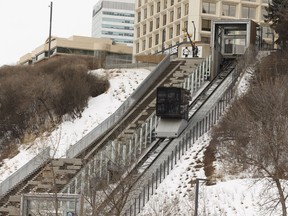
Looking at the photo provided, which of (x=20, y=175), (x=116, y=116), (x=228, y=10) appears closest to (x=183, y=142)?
(x=20, y=175)

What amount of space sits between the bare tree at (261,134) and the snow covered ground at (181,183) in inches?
39.1

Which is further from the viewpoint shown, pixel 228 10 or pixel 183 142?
pixel 228 10

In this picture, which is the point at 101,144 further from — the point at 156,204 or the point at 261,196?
the point at 261,196

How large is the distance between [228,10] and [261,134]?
6746cm

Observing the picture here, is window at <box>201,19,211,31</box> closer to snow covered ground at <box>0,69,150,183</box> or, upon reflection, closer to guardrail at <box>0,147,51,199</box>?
snow covered ground at <box>0,69,150,183</box>

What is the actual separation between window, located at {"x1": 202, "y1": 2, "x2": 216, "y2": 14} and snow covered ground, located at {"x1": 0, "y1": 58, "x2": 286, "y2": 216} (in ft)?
141

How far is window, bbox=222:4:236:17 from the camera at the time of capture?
309 feet

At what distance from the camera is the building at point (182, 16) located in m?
92.6

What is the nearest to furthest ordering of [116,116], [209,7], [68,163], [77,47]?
[68,163]
[116,116]
[209,7]
[77,47]

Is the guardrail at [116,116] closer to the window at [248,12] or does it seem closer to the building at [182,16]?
the building at [182,16]

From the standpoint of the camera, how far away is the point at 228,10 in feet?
309

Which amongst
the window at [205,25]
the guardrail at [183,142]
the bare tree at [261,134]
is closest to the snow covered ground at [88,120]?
the guardrail at [183,142]

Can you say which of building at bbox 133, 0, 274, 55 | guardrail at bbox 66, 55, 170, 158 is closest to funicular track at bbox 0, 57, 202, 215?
guardrail at bbox 66, 55, 170, 158

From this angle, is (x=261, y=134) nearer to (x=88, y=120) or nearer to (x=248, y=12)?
(x=88, y=120)
